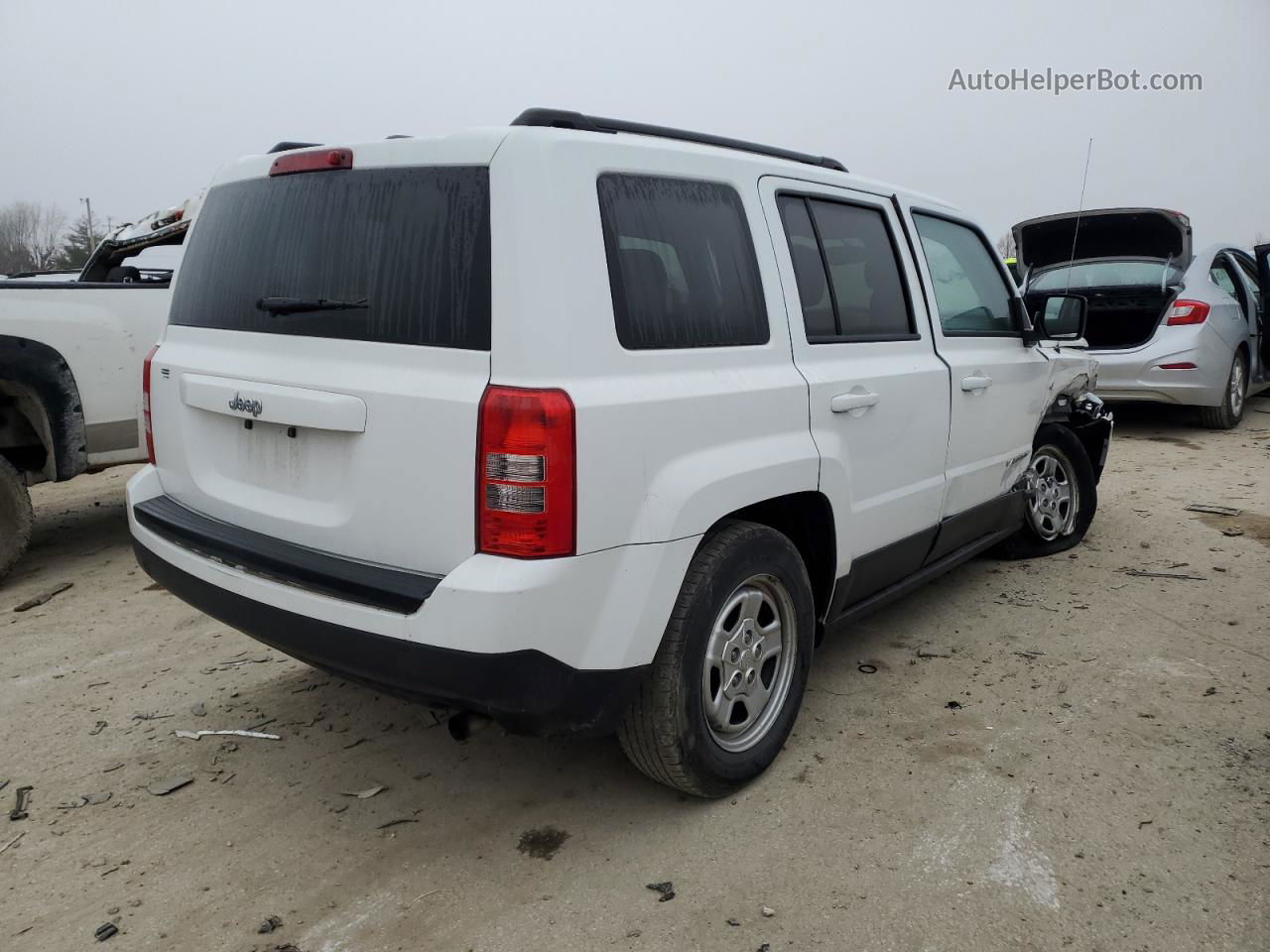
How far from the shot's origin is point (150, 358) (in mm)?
3031

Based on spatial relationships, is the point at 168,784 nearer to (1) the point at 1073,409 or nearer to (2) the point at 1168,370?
(1) the point at 1073,409

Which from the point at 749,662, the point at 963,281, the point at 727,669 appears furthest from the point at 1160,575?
the point at 727,669

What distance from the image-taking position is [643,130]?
9.02ft

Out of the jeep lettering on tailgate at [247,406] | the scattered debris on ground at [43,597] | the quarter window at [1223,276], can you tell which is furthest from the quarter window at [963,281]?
the quarter window at [1223,276]

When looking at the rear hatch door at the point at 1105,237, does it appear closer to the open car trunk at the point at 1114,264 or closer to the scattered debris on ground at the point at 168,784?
the open car trunk at the point at 1114,264

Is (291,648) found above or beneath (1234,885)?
above

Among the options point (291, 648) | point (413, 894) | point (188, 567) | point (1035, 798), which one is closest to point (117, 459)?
point (188, 567)

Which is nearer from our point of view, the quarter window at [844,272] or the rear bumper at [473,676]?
the rear bumper at [473,676]

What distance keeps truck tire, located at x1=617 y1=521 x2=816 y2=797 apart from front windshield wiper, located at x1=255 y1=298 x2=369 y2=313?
1.16 meters

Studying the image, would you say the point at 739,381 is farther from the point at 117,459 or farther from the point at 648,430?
the point at 117,459

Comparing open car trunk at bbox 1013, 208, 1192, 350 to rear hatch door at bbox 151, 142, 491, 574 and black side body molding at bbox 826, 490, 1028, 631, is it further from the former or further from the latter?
rear hatch door at bbox 151, 142, 491, 574

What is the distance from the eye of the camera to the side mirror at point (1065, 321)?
4.31 meters

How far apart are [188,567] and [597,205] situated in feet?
5.36

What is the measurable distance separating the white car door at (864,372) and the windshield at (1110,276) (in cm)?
590
